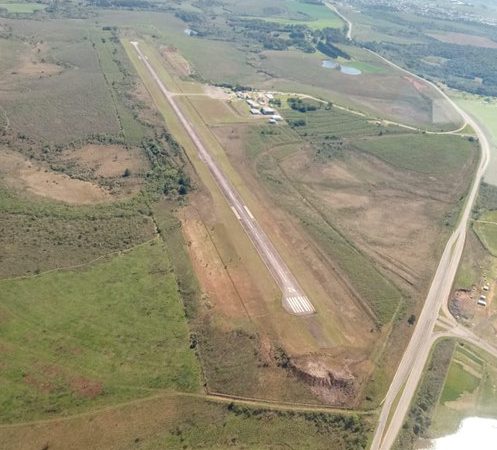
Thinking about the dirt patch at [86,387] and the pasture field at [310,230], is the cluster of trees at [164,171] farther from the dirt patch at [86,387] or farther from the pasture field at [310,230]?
the dirt patch at [86,387]

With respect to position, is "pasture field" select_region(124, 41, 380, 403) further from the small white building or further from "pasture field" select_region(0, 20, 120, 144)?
the small white building

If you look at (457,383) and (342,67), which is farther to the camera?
(342,67)

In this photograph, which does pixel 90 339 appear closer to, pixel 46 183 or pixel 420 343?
pixel 420 343

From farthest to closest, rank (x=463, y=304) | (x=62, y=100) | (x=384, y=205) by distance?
1. (x=62, y=100)
2. (x=384, y=205)
3. (x=463, y=304)

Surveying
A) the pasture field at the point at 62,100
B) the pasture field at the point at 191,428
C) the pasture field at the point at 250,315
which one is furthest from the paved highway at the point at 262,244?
the pasture field at the point at 62,100

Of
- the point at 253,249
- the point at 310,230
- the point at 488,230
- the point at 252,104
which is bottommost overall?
the point at 488,230

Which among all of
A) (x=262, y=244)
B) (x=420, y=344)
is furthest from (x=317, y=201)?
(x=420, y=344)
